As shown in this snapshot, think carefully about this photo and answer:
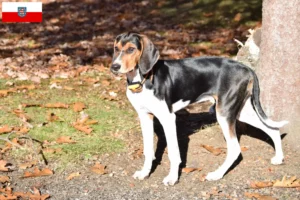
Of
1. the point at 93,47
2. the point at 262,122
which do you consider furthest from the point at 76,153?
the point at 93,47

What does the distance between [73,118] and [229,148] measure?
8.68ft

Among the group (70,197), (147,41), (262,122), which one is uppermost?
(147,41)

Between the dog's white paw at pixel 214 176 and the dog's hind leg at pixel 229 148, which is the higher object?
the dog's hind leg at pixel 229 148

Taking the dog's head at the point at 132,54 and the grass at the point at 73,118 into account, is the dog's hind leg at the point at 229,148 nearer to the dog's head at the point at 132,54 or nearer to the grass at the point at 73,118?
the dog's head at the point at 132,54

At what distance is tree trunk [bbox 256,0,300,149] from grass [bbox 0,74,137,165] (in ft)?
6.45

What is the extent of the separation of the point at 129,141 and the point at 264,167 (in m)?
1.81

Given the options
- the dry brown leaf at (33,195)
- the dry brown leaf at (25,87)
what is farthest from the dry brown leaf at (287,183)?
the dry brown leaf at (25,87)

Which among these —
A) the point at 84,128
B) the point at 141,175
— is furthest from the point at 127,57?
the point at 84,128

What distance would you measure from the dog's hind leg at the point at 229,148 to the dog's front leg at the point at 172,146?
16.3 inches

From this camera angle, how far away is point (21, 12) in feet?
54.0

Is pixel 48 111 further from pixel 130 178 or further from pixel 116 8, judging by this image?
pixel 116 8

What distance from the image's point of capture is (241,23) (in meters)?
15.0

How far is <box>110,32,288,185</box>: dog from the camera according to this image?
5.98 meters

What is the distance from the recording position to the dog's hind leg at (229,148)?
6.32m
